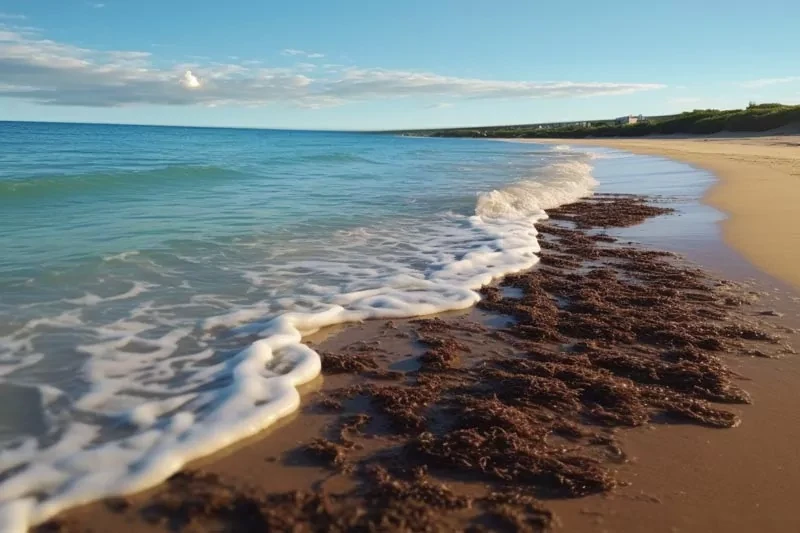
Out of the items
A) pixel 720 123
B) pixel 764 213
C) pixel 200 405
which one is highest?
pixel 720 123

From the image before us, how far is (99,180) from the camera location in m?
16.9

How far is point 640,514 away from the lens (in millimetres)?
2723

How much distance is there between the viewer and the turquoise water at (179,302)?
334 cm

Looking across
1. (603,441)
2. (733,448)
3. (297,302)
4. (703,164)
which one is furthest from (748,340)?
(703,164)

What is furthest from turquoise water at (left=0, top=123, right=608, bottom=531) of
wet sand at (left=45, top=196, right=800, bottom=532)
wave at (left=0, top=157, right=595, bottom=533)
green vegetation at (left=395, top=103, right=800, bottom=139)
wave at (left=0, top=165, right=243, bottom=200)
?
green vegetation at (left=395, top=103, right=800, bottom=139)

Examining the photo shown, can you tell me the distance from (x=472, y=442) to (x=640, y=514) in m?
0.91

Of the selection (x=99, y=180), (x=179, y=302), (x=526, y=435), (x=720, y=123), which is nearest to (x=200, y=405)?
(x=526, y=435)

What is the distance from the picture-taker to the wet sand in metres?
2.73

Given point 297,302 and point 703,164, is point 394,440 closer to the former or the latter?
point 297,302

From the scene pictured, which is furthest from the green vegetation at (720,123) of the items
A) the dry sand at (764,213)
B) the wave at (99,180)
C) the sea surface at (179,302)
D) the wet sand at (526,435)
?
the wet sand at (526,435)

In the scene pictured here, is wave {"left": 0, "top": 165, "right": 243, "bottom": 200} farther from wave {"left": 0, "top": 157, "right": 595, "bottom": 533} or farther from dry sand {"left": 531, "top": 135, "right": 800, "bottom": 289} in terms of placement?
dry sand {"left": 531, "top": 135, "right": 800, "bottom": 289}

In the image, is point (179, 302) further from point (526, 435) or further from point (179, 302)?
point (526, 435)

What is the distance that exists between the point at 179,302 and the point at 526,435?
388 centimetres

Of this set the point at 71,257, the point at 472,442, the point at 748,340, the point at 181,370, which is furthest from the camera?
the point at 71,257
